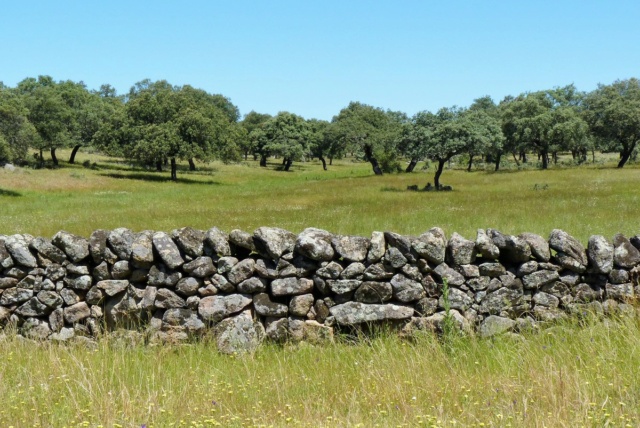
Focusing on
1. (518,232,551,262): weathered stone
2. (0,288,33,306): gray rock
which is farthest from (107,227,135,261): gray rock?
(518,232,551,262): weathered stone

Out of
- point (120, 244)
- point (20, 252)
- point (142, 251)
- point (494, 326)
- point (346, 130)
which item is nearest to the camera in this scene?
point (494, 326)

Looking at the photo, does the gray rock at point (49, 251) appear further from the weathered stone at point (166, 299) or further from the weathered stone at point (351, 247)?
the weathered stone at point (351, 247)

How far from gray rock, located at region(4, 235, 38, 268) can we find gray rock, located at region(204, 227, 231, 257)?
236 centimetres

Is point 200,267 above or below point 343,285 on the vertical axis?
above

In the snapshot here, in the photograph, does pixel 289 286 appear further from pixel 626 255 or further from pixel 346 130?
pixel 346 130

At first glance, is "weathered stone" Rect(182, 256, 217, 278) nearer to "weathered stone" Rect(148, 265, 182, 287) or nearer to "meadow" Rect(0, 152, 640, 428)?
"weathered stone" Rect(148, 265, 182, 287)

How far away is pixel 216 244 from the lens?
680cm

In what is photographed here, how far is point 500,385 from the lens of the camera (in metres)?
4.73

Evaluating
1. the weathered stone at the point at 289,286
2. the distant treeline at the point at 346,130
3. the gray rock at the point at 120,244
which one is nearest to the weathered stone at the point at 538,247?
the weathered stone at the point at 289,286

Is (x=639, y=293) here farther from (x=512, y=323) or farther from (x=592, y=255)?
(x=512, y=323)

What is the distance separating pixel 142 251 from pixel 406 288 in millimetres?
3358

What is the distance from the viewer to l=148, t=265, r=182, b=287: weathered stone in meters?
6.88

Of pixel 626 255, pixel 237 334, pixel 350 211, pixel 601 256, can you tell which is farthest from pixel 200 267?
pixel 350 211

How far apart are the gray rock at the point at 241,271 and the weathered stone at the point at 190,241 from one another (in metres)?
0.47
